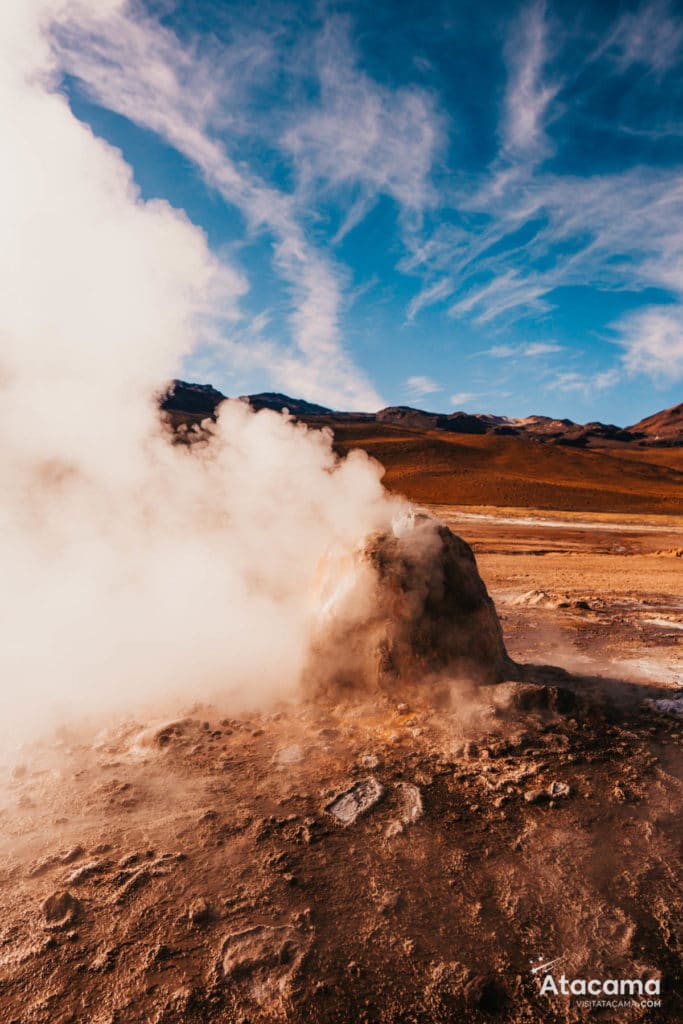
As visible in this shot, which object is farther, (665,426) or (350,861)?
(665,426)

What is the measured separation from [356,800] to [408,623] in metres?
1.91

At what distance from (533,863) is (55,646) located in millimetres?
6341

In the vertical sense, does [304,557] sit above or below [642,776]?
above

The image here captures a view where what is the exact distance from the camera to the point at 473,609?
5.83m

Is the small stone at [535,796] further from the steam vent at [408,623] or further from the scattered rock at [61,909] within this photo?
the scattered rock at [61,909]

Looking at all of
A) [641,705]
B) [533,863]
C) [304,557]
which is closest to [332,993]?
[533,863]

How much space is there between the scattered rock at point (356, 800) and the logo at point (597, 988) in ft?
4.95

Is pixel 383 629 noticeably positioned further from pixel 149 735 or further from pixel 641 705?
pixel 641 705

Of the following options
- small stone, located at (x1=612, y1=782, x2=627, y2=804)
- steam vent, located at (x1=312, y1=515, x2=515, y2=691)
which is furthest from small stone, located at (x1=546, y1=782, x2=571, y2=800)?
steam vent, located at (x1=312, y1=515, x2=515, y2=691)

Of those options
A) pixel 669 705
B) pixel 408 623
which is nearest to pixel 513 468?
pixel 669 705

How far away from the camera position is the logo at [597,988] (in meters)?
2.70

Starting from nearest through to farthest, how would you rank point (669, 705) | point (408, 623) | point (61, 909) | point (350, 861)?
point (61, 909) < point (350, 861) < point (408, 623) < point (669, 705)

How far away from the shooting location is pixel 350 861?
3.57 meters

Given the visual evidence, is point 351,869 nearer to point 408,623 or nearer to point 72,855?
point 72,855
